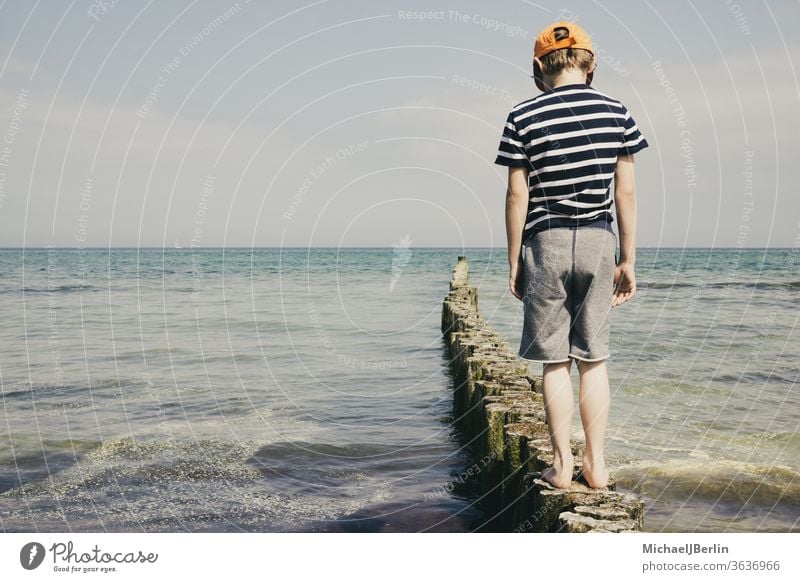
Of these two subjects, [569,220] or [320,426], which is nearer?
[569,220]

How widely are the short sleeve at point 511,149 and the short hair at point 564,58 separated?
347mm

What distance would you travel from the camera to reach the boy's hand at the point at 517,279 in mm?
3909

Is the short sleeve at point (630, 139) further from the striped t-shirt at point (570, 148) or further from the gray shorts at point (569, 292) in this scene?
the gray shorts at point (569, 292)

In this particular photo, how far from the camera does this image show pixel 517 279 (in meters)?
3.95

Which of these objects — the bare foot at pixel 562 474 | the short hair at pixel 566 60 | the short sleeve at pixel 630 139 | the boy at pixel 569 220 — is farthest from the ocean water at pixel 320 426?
the short hair at pixel 566 60

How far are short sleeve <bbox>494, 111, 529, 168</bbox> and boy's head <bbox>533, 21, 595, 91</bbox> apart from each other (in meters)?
0.34

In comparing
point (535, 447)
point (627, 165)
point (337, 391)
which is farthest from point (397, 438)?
point (627, 165)

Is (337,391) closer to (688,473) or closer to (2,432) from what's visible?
(2,432)

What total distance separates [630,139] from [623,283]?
0.77m

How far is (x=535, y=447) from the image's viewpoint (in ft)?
15.2

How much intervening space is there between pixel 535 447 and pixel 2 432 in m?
6.43

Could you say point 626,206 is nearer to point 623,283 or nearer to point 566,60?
point 623,283

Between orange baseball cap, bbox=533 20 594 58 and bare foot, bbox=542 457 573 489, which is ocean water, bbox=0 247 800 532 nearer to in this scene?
bare foot, bbox=542 457 573 489

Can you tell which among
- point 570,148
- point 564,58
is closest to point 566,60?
point 564,58
